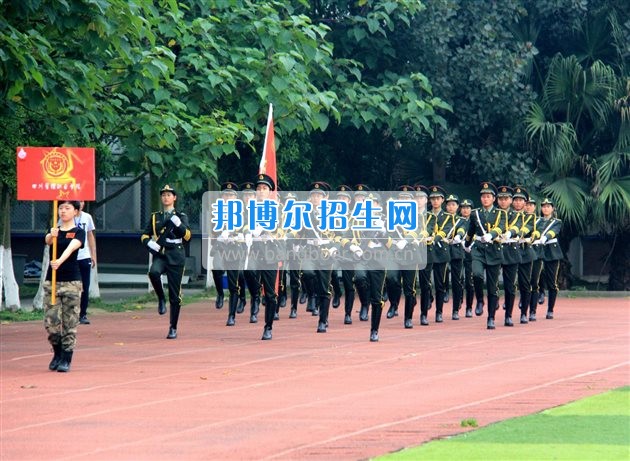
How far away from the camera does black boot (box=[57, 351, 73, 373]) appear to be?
14852 millimetres

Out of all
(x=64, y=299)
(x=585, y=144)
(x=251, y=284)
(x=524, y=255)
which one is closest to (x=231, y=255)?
(x=251, y=284)

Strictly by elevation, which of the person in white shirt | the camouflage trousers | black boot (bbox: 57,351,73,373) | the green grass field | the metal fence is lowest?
the green grass field

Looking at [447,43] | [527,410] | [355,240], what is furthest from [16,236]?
[527,410]

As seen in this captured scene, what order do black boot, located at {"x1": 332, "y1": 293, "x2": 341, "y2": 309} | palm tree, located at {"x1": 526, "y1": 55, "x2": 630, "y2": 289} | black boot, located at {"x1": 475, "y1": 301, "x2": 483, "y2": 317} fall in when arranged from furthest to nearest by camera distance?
palm tree, located at {"x1": 526, "y1": 55, "x2": 630, "y2": 289}
black boot, located at {"x1": 332, "y1": 293, "x2": 341, "y2": 309}
black boot, located at {"x1": 475, "y1": 301, "x2": 483, "y2": 317}

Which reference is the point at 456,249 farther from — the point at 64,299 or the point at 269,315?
the point at 64,299

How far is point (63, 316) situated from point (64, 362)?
479 millimetres

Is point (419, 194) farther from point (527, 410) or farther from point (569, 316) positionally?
point (527, 410)

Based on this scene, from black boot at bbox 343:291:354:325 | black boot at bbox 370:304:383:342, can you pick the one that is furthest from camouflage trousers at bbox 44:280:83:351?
black boot at bbox 343:291:354:325

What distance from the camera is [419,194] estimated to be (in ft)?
74.6

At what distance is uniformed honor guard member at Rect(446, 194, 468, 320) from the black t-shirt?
8.94 meters

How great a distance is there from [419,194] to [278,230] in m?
3.70

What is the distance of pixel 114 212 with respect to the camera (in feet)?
128

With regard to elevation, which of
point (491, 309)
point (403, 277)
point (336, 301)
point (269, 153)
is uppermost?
point (269, 153)

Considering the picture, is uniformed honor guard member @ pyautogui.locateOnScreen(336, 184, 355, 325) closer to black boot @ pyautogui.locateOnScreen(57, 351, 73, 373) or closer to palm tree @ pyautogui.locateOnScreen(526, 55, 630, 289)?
black boot @ pyautogui.locateOnScreen(57, 351, 73, 373)
